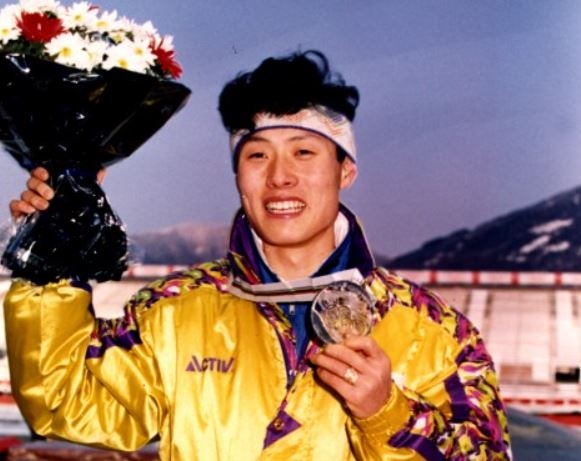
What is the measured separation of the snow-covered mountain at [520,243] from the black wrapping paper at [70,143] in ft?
12.4

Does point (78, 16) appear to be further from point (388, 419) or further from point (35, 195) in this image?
point (388, 419)

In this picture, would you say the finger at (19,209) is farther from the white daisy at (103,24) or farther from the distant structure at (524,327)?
the distant structure at (524,327)

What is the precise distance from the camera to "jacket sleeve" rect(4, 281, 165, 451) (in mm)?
1771

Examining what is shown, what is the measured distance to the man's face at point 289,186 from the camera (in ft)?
6.19

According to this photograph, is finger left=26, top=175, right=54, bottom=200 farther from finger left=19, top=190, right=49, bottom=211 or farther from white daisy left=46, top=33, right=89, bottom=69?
white daisy left=46, top=33, right=89, bottom=69

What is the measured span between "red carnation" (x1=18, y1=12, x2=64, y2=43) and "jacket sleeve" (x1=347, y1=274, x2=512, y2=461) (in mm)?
800

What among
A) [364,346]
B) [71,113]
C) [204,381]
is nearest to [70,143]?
[71,113]

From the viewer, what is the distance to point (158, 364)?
1.81 m

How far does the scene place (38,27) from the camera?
180 centimetres

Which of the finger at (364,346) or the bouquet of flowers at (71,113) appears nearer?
the finger at (364,346)

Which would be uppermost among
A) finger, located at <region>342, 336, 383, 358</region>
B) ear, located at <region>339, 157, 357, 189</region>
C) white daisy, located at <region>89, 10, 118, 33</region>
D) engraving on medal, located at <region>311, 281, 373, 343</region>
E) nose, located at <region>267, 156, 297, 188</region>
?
white daisy, located at <region>89, 10, 118, 33</region>

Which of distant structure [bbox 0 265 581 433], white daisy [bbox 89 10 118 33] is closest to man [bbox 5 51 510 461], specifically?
white daisy [bbox 89 10 118 33]

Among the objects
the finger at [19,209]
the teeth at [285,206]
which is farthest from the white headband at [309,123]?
the finger at [19,209]

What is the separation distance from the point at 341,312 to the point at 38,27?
28.3 inches
